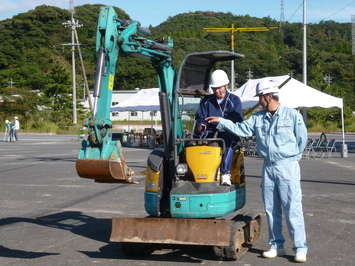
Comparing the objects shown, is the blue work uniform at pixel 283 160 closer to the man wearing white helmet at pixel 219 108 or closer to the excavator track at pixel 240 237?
the man wearing white helmet at pixel 219 108

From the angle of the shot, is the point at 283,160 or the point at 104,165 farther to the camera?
the point at 283,160

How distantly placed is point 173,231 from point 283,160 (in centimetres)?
157

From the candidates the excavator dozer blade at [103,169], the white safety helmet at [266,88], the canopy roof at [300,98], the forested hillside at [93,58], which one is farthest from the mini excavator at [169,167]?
the forested hillside at [93,58]

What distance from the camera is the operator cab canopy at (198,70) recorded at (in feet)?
25.8

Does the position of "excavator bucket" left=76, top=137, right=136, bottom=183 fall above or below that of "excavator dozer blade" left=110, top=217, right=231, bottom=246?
above

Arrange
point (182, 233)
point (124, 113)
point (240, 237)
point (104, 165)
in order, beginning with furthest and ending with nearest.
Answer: point (124, 113), point (240, 237), point (182, 233), point (104, 165)

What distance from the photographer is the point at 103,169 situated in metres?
6.83

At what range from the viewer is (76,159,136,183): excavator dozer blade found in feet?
22.4

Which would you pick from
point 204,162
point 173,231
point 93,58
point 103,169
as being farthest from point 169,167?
point 93,58

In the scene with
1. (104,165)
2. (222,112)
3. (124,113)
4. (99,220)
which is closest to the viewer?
(104,165)

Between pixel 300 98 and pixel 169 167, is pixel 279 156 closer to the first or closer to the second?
pixel 169 167

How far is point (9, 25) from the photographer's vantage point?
139 meters

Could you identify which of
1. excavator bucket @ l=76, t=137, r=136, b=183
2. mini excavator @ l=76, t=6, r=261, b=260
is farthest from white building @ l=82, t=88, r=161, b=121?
excavator bucket @ l=76, t=137, r=136, b=183

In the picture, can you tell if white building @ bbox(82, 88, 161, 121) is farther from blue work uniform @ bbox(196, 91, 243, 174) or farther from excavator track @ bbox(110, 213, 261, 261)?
excavator track @ bbox(110, 213, 261, 261)
